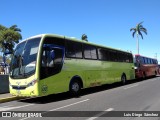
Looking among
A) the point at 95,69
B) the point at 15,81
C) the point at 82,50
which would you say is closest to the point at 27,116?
the point at 15,81

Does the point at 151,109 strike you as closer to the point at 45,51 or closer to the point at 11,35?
the point at 45,51

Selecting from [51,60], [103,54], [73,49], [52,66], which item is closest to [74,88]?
[73,49]

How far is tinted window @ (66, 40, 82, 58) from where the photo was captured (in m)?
14.6

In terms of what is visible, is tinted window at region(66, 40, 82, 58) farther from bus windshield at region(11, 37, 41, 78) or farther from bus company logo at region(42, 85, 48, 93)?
bus company logo at region(42, 85, 48, 93)

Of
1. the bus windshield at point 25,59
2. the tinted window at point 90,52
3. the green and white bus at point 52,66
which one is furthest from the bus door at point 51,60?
the tinted window at point 90,52

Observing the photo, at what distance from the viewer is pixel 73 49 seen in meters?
15.1

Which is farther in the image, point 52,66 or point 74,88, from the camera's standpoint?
point 74,88

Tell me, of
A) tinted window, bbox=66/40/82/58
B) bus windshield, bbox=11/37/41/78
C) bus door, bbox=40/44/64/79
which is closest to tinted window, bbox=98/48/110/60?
tinted window, bbox=66/40/82/58

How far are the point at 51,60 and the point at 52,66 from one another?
12.1 inches

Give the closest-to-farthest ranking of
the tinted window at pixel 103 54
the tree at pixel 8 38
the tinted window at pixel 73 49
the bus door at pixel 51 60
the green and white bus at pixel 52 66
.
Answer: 1. the green and white bus at pixel 52 66
2. the bus door at pixel 51 60
3. the tinted window at pixel 73 49
4. the tinted window at pixel 103 54
5. the tree at pixel 8 38

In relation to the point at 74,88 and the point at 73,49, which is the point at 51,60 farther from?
the point at 74,88

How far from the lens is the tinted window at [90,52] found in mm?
16516

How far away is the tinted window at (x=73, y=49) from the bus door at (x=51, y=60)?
759 mm

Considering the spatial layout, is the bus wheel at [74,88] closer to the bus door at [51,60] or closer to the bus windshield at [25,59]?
the bus door at [51,60]
